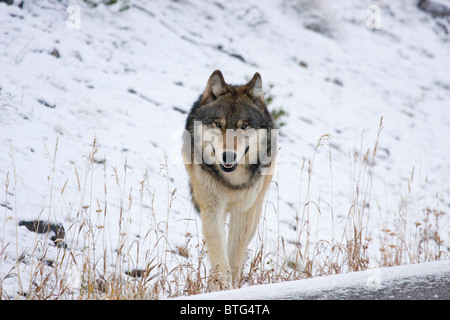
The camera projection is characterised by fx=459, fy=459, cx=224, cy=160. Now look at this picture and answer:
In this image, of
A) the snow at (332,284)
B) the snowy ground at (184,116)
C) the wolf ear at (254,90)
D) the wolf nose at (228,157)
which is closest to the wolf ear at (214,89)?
the wolf ear at (254,90)

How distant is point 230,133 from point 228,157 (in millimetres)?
245

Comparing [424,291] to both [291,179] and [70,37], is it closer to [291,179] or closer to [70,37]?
[291,179]

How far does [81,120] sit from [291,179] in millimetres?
3563

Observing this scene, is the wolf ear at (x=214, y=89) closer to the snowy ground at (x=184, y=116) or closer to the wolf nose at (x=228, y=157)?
the wolf nose at (x=228, y=157)

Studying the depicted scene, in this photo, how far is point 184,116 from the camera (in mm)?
8539

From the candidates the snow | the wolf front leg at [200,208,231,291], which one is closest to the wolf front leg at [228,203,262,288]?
the wolf front leg at [200,208,231,291]

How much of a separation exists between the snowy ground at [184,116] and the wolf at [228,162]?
0.76 ft

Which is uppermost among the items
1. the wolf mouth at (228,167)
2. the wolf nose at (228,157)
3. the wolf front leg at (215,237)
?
the wolf nose at (228,157)

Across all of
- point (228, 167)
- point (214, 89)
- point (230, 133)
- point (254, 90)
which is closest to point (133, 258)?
point (228, 167)

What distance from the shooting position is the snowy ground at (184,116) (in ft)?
15.3

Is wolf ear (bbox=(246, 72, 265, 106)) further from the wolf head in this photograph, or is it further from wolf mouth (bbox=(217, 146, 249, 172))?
wolf mouth (bbox=(217, 146, 249, 172))

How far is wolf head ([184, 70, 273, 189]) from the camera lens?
13.3 ft

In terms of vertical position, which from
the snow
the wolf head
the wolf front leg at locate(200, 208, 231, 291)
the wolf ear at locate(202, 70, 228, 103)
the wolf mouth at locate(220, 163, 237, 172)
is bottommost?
the snow

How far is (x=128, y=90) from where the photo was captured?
8.32 meters
